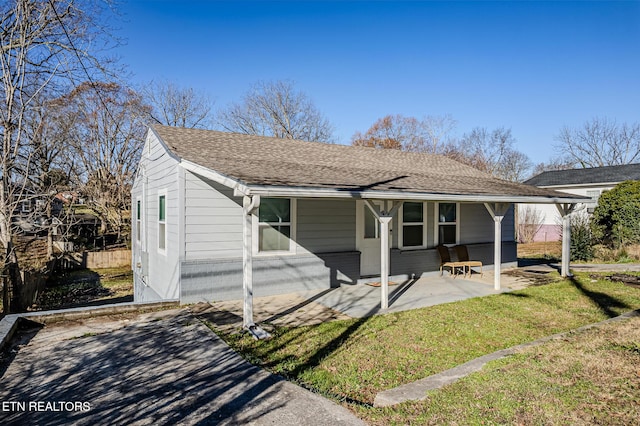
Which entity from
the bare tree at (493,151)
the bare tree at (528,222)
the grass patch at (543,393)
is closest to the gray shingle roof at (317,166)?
the grass patch at (543,393)

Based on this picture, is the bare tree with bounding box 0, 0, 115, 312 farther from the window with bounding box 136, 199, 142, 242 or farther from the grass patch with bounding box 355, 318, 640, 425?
the grass patch with bounding box 355, 318, 640, 425

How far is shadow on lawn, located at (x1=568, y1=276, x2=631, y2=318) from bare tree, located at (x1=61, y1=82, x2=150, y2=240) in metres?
22.1

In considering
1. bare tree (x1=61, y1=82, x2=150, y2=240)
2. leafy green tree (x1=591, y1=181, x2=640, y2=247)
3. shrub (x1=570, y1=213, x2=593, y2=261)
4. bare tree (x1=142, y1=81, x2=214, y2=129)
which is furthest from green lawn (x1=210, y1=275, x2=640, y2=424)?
bare tree (x1=142, y1=81, x2=214, y2=129)

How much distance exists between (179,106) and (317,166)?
79.4 feet

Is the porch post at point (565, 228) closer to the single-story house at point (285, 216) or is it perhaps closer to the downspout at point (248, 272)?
the single-story house at point (285, 216)

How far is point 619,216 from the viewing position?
1599 cm

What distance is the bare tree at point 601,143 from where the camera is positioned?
38156 mm

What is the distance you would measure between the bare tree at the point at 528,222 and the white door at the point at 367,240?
1824cm

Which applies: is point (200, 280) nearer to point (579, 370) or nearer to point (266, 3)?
point (579, 370)

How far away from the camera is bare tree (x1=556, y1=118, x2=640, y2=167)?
1502 inches

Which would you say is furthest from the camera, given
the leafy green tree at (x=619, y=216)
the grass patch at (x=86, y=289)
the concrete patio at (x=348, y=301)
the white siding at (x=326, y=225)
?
the leafy green tree at (x=619, y=216)

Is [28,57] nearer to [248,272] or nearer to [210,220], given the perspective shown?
[210,220]

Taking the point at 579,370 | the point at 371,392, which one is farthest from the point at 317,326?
the point at 579,370

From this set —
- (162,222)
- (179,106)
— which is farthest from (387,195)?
(179,106)
